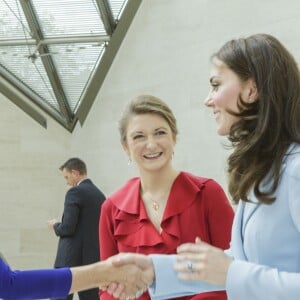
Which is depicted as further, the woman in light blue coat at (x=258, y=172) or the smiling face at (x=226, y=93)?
the smiling face at (x=226, y=93)

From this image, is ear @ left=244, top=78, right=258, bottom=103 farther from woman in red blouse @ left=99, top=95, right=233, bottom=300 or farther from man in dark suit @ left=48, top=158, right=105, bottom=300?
man in dark suit @ left=48, top=158, right=105, bottom=300

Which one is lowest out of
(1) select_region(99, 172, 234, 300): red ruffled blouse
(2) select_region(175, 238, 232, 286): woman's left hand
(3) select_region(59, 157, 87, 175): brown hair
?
(2) select_region(175, 238, 232, 286): woman's left hand

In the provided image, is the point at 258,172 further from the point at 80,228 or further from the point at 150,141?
the point at 80,228

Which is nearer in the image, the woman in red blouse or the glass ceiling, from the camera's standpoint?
the woman in red blouse

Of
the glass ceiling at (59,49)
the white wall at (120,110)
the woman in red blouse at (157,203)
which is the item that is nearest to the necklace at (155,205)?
the woman in red blouse at (157,203)

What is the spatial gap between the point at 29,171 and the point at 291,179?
9.37 metres

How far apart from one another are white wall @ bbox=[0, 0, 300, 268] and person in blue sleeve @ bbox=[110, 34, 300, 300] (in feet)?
10.3

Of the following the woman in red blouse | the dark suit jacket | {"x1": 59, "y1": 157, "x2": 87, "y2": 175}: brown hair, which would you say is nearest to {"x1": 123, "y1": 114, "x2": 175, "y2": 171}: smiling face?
the woman in red blouse

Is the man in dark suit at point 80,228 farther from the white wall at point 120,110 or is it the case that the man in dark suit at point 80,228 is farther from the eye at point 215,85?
the eye at point 215,85

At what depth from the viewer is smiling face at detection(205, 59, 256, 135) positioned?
2193mm

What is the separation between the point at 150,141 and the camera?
10.4 feet

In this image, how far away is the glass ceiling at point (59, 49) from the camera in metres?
9.44

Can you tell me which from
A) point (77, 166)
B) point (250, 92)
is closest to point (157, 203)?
point (250, 92)

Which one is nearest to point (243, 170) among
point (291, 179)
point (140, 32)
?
point (291, 179)
